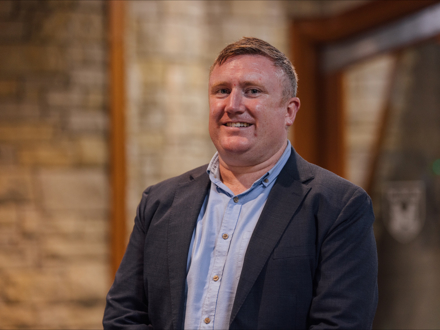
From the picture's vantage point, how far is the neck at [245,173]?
58.7 inches

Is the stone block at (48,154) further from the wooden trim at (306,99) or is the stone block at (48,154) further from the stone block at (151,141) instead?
the wooden trim at (306,99)

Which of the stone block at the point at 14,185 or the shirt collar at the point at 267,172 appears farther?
the stone block at the point at 14,185

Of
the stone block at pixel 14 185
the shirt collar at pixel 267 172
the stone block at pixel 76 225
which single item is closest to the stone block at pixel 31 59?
the stone block at pixel 14 185

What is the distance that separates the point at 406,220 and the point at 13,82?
7.83 ft

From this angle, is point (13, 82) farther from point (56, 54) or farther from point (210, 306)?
point (210, 306)

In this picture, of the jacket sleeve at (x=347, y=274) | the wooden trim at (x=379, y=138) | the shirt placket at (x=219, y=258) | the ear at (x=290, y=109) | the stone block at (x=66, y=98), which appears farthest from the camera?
the wooden trim at (x=379, y=138)

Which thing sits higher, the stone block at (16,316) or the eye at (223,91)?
the eye at (223,91)

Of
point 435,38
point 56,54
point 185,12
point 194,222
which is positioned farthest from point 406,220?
point 56,54

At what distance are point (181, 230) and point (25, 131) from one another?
144 centimetres

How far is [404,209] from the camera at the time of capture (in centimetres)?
303

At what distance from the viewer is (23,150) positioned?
252cm

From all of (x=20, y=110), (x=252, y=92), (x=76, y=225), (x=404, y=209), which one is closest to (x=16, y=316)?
(x=76, y=225)

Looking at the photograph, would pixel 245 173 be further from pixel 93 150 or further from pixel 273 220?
pixel 93 150

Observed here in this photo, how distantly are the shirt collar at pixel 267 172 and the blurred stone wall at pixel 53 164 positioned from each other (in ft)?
3.95
